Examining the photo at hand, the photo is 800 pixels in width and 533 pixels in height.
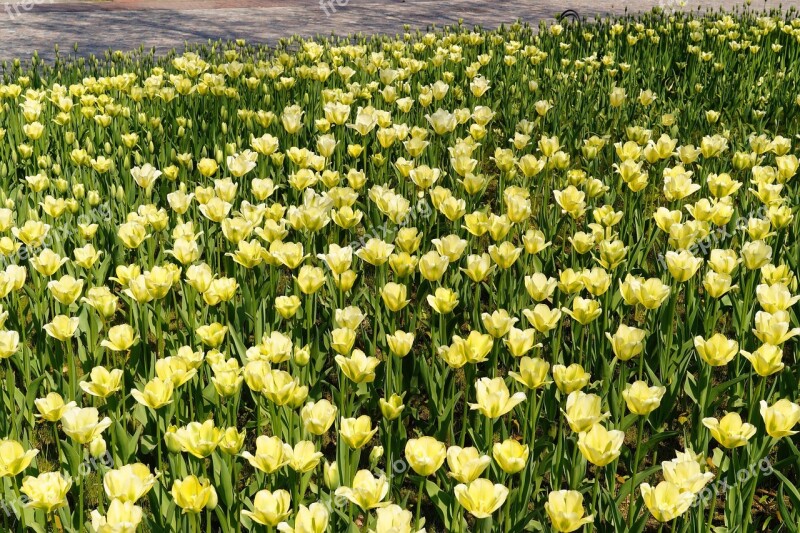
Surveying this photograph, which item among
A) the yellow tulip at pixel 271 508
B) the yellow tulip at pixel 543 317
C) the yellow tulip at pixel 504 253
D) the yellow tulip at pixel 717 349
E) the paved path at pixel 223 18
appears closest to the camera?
the yellow tulip at pixel 271 508

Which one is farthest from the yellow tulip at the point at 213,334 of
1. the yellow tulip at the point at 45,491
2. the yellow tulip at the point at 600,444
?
the yellow tulip at the point at 600,444

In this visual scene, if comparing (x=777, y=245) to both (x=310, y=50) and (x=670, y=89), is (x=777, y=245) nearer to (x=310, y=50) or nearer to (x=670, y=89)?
(x=670, y=89)

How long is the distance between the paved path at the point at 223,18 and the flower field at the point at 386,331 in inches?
190

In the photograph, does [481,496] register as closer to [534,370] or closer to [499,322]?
[534,370]

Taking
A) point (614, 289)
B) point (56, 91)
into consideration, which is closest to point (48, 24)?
point (56, 91)

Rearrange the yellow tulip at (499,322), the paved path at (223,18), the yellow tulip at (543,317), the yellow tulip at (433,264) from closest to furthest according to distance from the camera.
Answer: the yellow tulip at (499,322) < the yellow tulip at (543,317) < the yellow tulip at (433,264) < the paved path at (223,18)

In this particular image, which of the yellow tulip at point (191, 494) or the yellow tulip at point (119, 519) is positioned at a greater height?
the yellow tulip at point (119, 519)

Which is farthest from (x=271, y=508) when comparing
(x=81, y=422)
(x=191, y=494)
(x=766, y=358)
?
(x=766, y=358)

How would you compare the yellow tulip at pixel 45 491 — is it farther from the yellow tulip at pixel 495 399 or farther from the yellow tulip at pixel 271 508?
the yellow tulip at pixel 495 399

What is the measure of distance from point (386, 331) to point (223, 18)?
976 cm

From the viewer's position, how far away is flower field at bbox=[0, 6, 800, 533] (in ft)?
7.48

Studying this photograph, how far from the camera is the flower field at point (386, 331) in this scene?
2281 mm

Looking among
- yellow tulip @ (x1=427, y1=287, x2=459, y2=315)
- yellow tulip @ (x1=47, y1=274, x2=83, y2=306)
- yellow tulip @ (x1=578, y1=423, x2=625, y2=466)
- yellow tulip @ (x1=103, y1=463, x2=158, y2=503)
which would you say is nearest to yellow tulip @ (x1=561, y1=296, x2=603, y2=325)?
yellow tulip @ (x1=427, y1=287, x2=459, y2=315)

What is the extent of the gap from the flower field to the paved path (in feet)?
15.9
